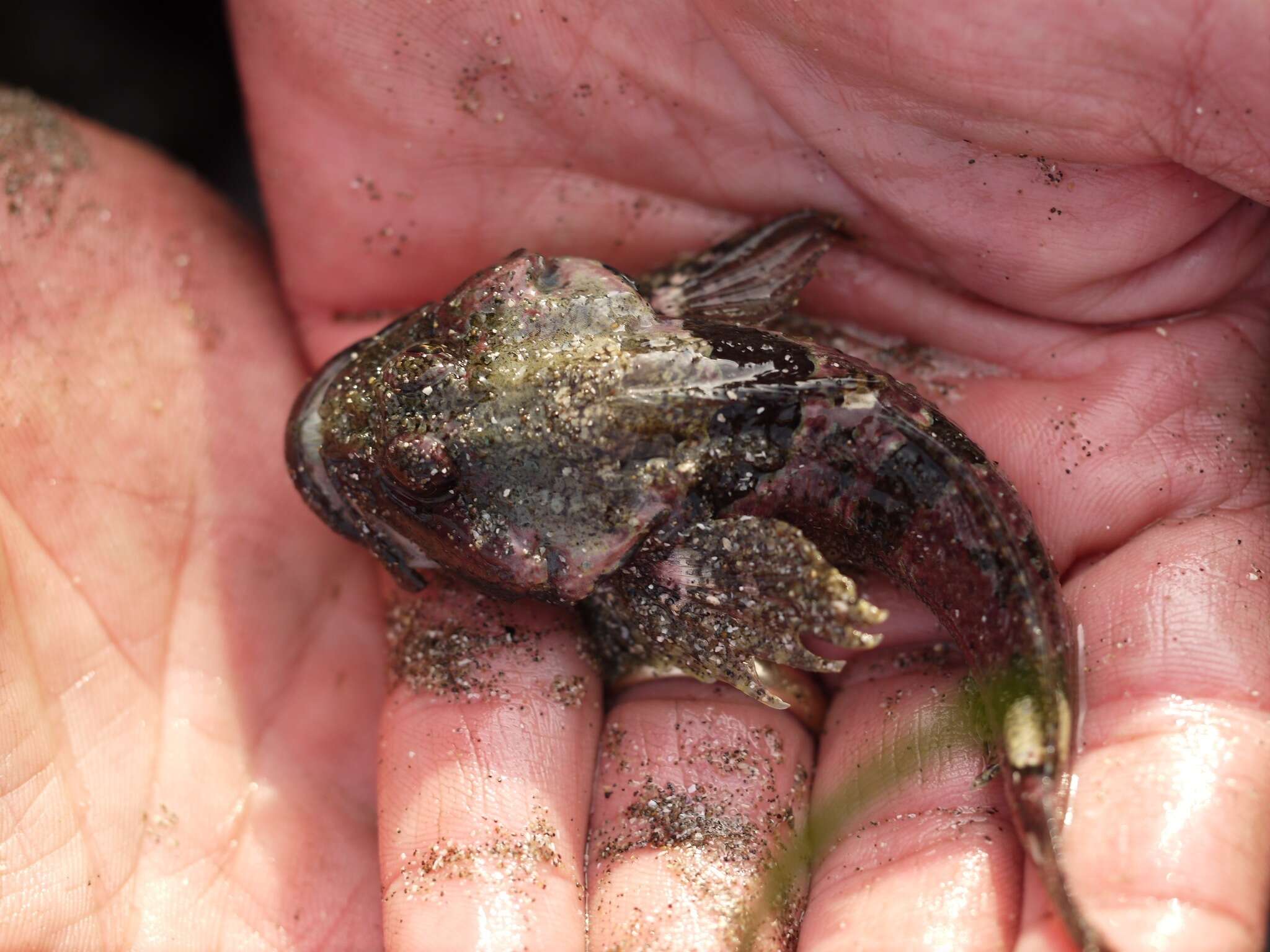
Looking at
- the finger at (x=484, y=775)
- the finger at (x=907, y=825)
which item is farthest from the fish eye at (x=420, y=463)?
the finger at (x=907, y=825)

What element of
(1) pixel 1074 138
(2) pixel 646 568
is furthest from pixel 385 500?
(1) pixel 1074 138

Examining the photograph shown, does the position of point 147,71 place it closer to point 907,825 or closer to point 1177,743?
point 907,825

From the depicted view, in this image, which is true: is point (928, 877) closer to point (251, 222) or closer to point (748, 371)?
point (748, 371)

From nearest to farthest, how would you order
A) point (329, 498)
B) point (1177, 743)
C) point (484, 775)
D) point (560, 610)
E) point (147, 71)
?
1. point (1177, 743)
2. point (484, 775)
3. point (329, 498)
4. point (560, 610)
5. point (147, 71)

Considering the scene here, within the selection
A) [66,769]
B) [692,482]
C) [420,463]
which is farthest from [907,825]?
[66,769]

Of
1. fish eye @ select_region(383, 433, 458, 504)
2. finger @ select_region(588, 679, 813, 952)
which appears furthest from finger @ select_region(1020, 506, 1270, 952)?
fish eye @ select_region(383, 433, 458, 504)

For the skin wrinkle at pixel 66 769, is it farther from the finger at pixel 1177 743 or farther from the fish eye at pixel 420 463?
the finger at pixel 1177 743

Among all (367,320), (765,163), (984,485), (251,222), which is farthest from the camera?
(251,222)
